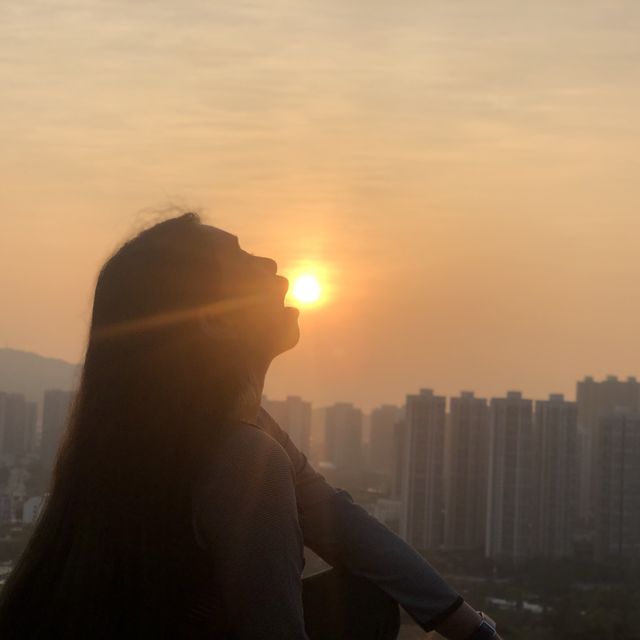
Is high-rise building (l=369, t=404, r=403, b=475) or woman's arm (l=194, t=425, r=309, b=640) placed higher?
high-rise building (l=369, t=404, r=403, b=475)

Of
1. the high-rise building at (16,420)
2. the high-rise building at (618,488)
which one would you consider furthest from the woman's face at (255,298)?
the high-rise building at (618,488)

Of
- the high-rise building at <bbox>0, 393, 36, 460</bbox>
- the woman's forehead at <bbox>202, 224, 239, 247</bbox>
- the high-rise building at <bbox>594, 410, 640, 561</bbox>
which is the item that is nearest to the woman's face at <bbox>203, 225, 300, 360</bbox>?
the woman's forehead at <bbox>202, 224, 239, 247</bbox>

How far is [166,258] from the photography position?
119cm

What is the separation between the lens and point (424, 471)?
14977mm

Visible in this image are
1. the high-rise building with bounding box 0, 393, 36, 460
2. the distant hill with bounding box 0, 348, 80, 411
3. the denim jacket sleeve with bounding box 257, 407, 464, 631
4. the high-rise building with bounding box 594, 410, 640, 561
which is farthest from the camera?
the high-rise building with bounding box 594, 410, 640, 561

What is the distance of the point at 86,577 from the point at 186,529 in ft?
0.37

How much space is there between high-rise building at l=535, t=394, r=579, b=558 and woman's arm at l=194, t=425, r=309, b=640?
1348 cm

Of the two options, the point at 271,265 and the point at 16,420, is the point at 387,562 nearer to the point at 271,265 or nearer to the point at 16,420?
the point at 271,265

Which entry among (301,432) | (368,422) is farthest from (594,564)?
(368,422)

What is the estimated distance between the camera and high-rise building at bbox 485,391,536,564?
1412 cm

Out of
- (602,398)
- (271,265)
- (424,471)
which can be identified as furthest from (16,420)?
(271,265)

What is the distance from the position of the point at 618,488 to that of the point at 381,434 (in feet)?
24.2

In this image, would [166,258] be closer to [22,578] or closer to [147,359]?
[147,359]

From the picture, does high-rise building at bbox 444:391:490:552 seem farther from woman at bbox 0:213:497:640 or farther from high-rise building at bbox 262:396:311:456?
woman at bbox 0:213:497:640
